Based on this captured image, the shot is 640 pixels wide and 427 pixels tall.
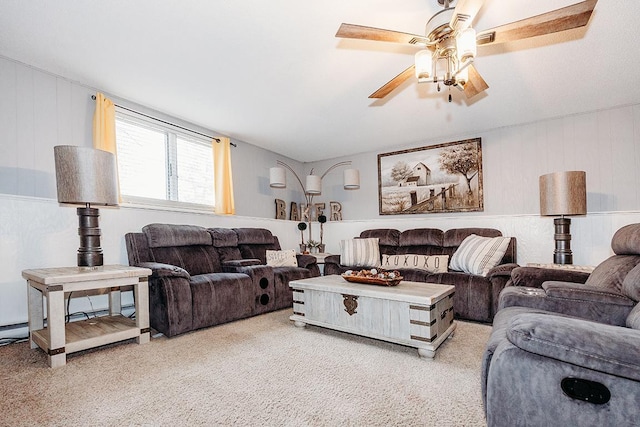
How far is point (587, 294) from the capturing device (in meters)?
1.60

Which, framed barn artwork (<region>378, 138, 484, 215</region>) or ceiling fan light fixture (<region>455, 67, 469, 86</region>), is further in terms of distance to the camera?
framed barn artwork (<region>378, 138, 484, 215</region>)

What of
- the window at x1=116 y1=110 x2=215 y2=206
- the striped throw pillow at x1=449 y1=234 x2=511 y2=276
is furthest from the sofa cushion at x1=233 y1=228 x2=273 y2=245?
the striped throw pillow at x1=449 y1=234 x2=511 y2=276

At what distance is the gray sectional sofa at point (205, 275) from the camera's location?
2617mm

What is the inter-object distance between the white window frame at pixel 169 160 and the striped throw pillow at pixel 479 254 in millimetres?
3112

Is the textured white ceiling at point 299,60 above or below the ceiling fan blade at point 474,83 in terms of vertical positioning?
above

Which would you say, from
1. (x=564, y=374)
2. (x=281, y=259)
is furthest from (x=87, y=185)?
(x=564, y=374)

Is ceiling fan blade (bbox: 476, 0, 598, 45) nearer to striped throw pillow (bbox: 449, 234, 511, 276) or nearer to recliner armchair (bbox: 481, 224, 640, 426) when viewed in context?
recliner armchair (bbox: 481, 224, 640, 426)

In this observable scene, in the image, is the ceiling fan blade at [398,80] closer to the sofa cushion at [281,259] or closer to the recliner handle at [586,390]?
the recliner handle at [586,390]

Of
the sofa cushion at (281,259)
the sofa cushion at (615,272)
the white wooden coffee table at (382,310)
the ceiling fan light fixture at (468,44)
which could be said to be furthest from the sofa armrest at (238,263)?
the sofa cushion at (615,272)

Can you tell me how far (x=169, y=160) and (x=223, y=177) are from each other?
2.22 feet

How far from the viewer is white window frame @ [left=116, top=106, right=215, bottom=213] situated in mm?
3311

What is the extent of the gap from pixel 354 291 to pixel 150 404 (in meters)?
1.48

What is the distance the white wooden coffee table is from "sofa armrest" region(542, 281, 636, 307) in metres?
0.70

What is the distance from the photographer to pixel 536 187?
380cm
